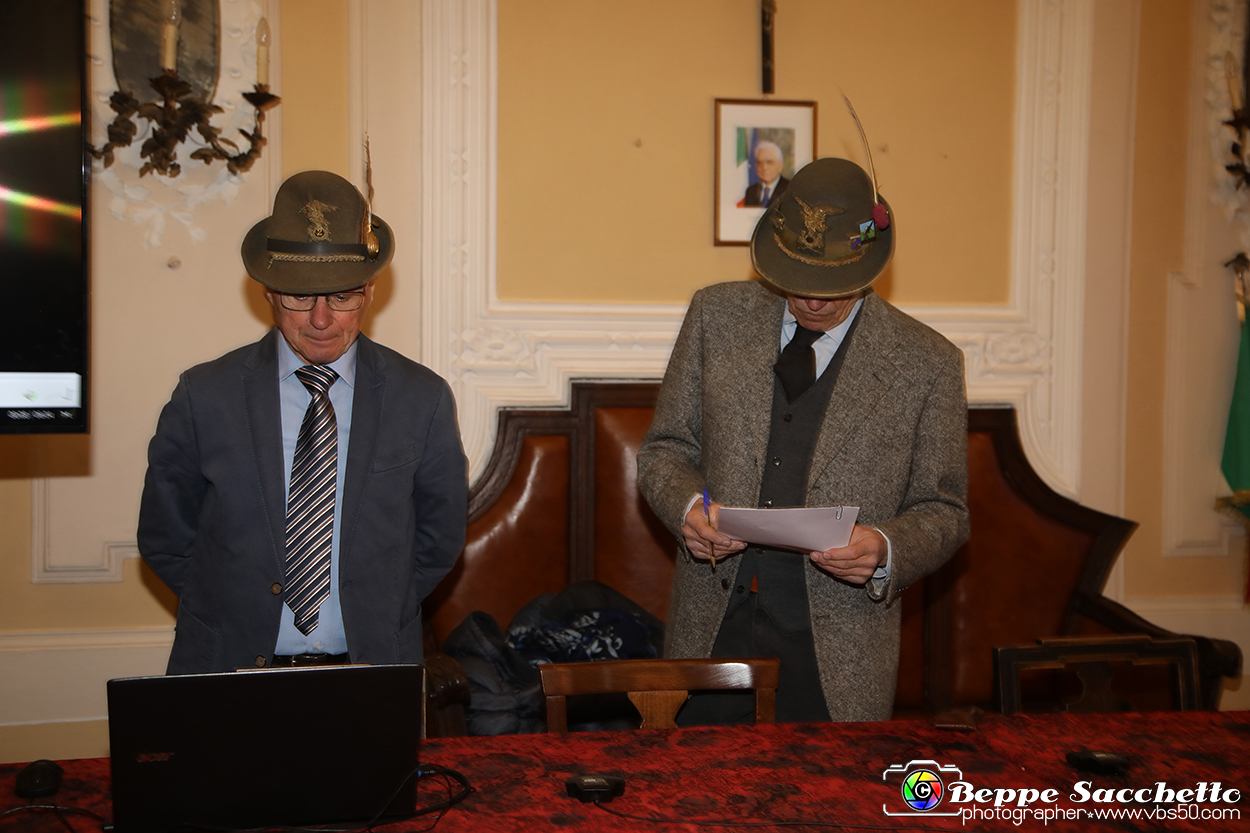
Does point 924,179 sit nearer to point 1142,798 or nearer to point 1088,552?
point 1088,552

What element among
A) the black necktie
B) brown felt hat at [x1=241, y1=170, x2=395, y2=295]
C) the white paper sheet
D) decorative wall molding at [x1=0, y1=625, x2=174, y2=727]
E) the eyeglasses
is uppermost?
brown felt hat at [x1=241, y1=170, x2=395, y2=295]

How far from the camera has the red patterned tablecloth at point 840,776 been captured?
4.65 feet

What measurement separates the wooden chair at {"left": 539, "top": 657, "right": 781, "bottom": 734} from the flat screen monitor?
1.17m

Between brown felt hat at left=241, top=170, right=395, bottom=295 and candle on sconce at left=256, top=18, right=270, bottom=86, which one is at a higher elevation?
candle on sconce at left=256, top=18, right=270, bottom=86

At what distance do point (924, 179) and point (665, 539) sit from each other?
1635 millimetres

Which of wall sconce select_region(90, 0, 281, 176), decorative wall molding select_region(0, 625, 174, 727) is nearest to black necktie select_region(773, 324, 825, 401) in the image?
wall sconce select_region(90, 0, 281, 176)

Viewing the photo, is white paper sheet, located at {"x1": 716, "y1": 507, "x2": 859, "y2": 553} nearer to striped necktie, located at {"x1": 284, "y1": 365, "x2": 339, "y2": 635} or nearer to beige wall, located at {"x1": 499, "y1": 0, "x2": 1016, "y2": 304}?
striped necktie, located at {"x1": 284, "y1": 365, "x2": 339, "y2": 635}

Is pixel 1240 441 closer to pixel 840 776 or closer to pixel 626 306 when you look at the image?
pixel 626 306

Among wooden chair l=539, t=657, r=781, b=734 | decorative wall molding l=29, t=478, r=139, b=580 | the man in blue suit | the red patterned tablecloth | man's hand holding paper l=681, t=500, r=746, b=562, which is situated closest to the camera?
the red patterned tablecloth

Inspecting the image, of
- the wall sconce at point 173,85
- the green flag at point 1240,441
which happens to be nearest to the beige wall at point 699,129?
the wall sconce at point 173,85

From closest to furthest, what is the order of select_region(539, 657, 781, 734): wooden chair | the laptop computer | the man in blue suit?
the laptop computer < select_region(539, 657, 781, 734): wooden chair < the man in blue suit

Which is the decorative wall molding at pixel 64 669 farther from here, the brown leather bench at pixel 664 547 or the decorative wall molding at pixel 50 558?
the brown leather bench at pixel 664 547

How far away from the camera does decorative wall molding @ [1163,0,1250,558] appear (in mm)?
3646

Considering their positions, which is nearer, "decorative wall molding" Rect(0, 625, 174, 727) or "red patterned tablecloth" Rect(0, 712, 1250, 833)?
"red patterned tablecloth" Rect(0, 712, 1250, 833)
